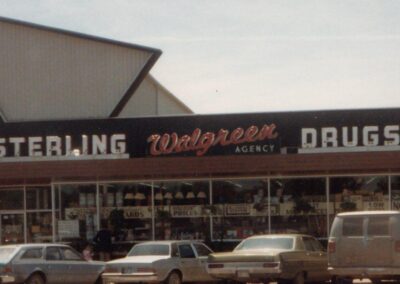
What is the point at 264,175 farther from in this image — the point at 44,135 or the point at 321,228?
the point at 44,135

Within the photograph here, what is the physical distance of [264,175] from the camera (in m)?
32.2

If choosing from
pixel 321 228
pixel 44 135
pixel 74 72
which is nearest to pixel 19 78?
pixel 74 72

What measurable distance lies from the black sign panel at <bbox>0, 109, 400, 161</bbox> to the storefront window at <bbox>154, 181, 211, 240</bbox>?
160 cm

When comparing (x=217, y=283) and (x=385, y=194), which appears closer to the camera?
(x=217, y=283)

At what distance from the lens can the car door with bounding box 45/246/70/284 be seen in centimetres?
2431

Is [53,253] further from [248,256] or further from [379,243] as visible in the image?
[379,243]

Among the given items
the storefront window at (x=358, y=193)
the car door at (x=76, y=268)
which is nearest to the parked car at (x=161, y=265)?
the car door at (x=76, y=268)

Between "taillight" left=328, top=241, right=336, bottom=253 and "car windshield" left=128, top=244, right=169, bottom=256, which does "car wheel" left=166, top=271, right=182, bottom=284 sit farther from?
"taillight" left=328, top=241, right=336, bottom=253

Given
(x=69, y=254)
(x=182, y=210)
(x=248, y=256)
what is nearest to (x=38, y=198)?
(x=182, y=210)

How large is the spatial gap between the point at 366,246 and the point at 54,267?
7.63 meters

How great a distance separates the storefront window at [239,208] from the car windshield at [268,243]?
7.75 m

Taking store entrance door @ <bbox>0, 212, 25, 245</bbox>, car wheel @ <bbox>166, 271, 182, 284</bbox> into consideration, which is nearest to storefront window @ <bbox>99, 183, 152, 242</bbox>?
store entrance door @ <bbox>0, 212, 25, 245</bbox>

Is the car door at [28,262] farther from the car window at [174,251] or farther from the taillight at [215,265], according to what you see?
the taillight at [215,265]

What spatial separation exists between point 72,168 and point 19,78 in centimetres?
559
